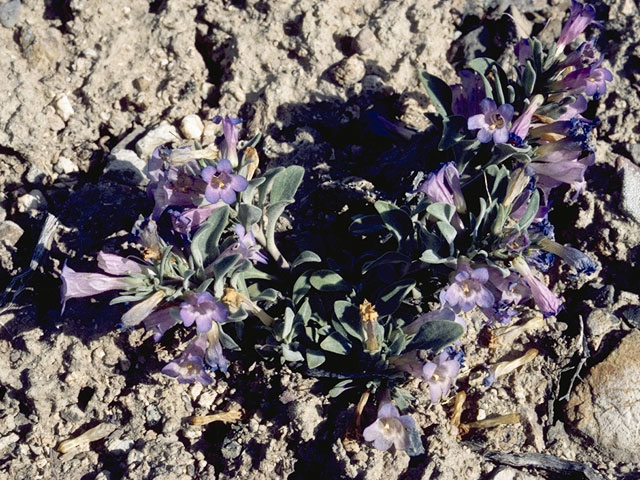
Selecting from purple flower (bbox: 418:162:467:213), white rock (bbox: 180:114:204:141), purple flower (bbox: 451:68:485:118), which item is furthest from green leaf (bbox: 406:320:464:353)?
white rock (bbox: 180:114:204:141)

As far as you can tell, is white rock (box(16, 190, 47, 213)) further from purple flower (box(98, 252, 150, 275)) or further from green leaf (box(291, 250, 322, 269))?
green leaf (box(291, 250, 322, 269))

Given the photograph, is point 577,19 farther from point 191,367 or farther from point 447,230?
point 191,367

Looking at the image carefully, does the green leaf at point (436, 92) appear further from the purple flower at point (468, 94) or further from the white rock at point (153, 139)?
the white rock at point (153, 139)

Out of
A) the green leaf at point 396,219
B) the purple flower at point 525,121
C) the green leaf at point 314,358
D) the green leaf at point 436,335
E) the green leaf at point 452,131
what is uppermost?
the purple flower at point 525,121

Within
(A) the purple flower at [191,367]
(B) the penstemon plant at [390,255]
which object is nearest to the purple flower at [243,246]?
(B) the penstemon plant at [390,255]

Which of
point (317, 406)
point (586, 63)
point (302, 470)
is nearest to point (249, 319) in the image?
point (317, 406)

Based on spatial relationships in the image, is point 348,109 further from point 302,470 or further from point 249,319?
point 302,470

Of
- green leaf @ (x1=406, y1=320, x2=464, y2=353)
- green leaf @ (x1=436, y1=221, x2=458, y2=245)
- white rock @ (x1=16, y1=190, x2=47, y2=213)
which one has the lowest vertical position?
green leaf @ (x1=406, y1=320, x2=464, y2=353)
